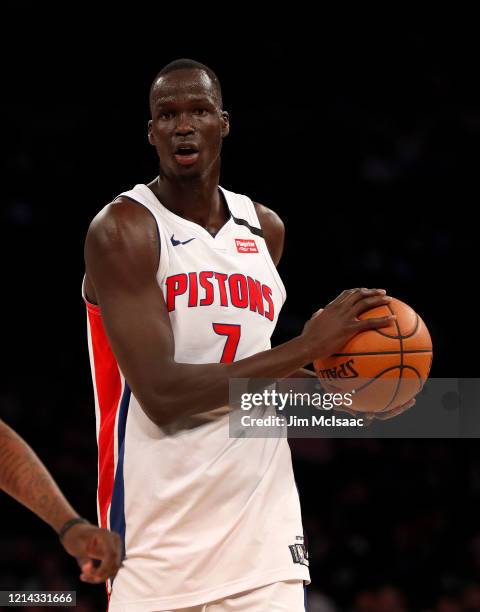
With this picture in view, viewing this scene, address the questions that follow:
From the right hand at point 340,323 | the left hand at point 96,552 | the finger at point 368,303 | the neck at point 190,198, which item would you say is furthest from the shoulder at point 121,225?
the left hand at point 96,552

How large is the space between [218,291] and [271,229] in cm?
81

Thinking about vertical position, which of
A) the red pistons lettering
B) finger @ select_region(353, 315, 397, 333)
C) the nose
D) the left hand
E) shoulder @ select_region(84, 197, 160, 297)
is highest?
the nose

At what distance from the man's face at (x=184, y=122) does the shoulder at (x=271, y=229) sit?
0.53 metres

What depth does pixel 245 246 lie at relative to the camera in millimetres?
4301

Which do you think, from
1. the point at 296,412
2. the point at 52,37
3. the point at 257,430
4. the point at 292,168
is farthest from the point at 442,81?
the point at 257,430

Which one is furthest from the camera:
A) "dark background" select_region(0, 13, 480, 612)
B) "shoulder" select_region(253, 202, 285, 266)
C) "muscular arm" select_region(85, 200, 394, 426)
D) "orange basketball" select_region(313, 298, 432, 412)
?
"dark background" select_region(0, 13, 480, 612)

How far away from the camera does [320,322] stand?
3.90 metres

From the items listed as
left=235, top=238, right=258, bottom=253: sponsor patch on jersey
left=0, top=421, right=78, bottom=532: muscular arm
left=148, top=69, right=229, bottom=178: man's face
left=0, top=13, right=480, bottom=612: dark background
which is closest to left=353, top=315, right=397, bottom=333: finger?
left=235, top=238, right=258, bottom=253: sponsor patch on jersey

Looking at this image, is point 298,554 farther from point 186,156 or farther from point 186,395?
point 186,156

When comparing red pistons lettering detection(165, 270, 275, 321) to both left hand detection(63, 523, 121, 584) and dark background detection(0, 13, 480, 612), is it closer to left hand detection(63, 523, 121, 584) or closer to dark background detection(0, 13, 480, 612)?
left hand detection(63, 523, 121, 584)

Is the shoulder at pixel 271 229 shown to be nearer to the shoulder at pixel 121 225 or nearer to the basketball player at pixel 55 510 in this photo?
the shoulder at pixel 121 225

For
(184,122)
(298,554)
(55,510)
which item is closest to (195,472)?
(298,554)

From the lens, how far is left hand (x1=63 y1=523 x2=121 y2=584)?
267cm

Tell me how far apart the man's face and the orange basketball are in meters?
0.94
